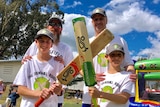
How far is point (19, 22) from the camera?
2727 cm

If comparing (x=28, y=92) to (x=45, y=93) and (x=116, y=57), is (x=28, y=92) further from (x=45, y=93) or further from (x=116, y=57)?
(x=116, y=57)

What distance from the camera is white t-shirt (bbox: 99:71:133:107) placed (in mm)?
3039

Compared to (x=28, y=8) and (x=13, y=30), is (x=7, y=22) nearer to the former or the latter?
(x=13, y=30)

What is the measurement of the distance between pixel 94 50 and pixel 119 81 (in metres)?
0.44

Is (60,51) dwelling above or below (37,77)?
above

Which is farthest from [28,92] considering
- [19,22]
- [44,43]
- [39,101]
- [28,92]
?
[19,22]

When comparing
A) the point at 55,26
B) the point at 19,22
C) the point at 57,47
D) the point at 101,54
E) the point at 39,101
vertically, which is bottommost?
the point at 39,101

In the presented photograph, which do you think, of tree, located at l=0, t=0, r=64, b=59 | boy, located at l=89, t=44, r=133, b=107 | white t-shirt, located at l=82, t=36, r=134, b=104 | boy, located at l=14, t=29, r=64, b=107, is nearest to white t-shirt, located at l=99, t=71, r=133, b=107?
A: boy, located at l=89, t=44, r=133, b=107

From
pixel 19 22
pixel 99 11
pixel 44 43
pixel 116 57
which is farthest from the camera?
pixel 19 22

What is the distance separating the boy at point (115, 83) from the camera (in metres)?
2.97

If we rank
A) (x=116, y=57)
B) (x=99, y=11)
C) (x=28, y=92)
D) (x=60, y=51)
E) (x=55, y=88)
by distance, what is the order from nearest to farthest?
(x=55, y=88)
(x=28, y=92)
(x=116, y=57)
(x=99, y=11)
(x=60, y=51)

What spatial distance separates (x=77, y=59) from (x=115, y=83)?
50cm

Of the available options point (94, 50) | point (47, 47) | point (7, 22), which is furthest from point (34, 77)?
point (7, 22)

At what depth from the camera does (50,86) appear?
2902 millimetres
